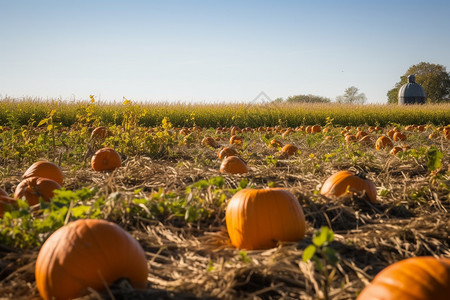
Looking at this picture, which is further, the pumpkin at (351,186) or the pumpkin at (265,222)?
the pumpkin at (351,186)

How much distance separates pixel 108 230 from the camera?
79.0 inches

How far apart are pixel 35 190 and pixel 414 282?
2910 millimetres

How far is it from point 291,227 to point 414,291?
1.20m

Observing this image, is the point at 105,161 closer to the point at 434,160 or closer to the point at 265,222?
the point at 265,222

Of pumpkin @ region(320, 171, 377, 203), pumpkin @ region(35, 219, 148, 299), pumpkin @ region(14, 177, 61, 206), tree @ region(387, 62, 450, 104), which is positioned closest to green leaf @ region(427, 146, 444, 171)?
pumpkin @ region(320, 171, 377, 203)

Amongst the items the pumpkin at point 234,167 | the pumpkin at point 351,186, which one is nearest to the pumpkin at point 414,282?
the pumpkin at point 351,186

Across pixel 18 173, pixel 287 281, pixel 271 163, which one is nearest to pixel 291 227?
pixel 287 281

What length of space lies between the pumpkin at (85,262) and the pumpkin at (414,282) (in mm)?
1009

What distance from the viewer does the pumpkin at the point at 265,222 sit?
2648mm

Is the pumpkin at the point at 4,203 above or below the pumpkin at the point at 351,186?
below

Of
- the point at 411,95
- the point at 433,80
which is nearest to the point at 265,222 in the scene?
the point at 411,95

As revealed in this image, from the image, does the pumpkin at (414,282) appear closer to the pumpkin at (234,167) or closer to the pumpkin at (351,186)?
the pumpkin at (351,186)

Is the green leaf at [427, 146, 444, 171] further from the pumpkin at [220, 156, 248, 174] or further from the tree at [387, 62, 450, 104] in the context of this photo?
the tree at [387, 62, 450, 104]

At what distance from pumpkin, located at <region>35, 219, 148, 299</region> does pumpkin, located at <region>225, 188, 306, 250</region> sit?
2.67 ft
